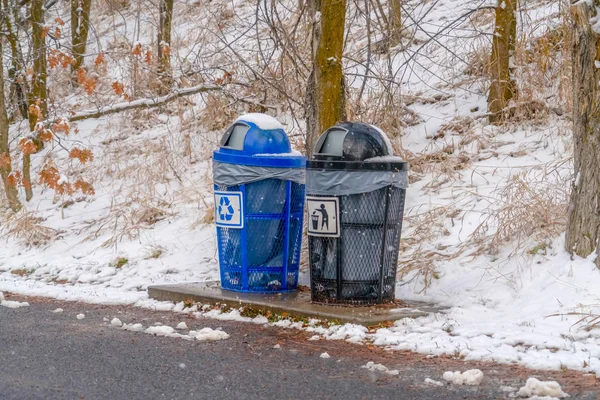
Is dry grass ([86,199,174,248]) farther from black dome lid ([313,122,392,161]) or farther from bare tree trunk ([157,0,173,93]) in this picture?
black dome lid ([313,122,392,161])

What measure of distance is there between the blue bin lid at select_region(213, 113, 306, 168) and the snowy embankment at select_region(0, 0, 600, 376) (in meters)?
1.27

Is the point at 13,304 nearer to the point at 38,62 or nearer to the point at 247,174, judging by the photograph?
the point at 247,174

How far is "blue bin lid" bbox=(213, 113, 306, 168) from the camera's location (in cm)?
677

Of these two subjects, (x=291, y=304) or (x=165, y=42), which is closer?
(x=291, y=304)

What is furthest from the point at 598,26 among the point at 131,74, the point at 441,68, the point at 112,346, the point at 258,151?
the point at 131,74

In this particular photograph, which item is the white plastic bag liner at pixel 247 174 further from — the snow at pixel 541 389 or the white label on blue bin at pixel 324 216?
the snow at pixel 541 389

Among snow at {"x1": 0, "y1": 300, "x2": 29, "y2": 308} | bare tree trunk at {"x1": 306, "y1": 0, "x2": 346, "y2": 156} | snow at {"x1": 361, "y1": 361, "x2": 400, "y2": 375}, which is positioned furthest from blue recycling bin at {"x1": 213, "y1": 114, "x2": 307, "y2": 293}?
snow at {"x1": 361, "y1": 361, "x2": 400, "y2": 375}

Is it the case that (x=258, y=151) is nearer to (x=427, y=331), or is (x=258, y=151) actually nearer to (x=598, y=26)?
(x=427, y=331)

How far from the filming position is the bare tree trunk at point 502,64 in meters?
9.80

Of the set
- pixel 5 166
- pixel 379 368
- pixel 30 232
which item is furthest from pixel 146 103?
pixel 379 368

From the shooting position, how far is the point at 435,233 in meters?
7.66

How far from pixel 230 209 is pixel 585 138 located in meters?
2.83

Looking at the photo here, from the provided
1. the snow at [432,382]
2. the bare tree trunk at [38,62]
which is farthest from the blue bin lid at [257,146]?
the bare tree trunk at [38,62]

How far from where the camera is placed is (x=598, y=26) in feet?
19.2
